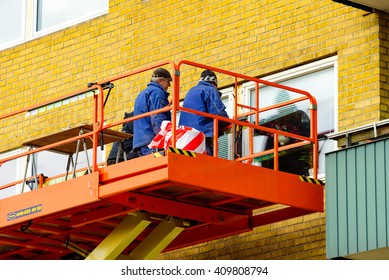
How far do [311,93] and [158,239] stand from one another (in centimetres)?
318

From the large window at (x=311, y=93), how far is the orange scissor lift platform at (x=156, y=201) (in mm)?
465

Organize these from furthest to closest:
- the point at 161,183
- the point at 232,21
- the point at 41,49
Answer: the point at 41,49, the point at 232,21, the point at 161,183

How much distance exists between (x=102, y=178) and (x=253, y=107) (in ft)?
11.7

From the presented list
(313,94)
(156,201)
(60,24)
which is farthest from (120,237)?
(60,24)

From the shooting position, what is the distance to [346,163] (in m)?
19.0

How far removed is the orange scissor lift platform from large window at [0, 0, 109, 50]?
176 inches

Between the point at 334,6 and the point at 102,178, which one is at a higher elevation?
the point at 334,6

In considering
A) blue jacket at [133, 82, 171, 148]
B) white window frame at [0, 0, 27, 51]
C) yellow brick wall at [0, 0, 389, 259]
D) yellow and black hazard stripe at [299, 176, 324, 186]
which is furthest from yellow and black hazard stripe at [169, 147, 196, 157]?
white window frame at [0, 0, 27, 51]

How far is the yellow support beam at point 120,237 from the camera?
19859 mm

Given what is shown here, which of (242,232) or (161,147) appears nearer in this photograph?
(161,147)

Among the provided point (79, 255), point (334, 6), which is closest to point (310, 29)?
point (334, 6)

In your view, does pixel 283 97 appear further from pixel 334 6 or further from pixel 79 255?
pixel 79 255

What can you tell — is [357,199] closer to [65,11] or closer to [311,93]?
[311,93]

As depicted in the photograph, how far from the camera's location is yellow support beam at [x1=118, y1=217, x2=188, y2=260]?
20047 mm
